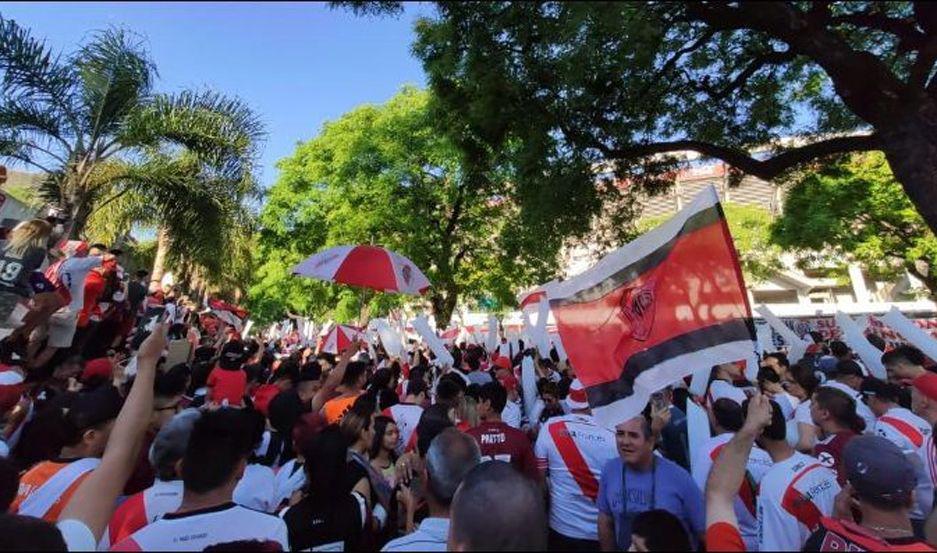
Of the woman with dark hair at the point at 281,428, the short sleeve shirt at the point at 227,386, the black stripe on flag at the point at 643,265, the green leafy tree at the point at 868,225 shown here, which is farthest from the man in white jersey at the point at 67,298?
the green leafy tree at the point at 868,225

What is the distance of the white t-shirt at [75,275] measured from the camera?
641cm

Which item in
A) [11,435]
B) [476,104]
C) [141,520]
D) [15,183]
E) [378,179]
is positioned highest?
[15,183]

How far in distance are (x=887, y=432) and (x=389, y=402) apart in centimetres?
448

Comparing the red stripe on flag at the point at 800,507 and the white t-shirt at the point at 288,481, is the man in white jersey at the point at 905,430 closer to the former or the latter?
the red stripe on flag at the point at 800,507

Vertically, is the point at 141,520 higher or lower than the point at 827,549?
higher

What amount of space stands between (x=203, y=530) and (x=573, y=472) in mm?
2759

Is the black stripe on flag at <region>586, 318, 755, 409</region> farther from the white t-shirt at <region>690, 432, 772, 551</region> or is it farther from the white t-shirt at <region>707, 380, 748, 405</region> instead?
the white t-shirt at <region>707, 380, 748, 405</region>

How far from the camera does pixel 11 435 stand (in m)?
4.17

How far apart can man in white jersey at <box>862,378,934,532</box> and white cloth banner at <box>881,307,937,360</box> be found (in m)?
0.44

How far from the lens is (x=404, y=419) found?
16.6 feet

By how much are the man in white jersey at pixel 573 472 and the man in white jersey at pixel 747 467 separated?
0.66 m

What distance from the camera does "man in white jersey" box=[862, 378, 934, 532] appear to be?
3.58 m

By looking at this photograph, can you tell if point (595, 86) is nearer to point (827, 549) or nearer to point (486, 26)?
point (486, 26)

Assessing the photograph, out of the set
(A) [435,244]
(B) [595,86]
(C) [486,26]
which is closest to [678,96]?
(B) [595,86]
